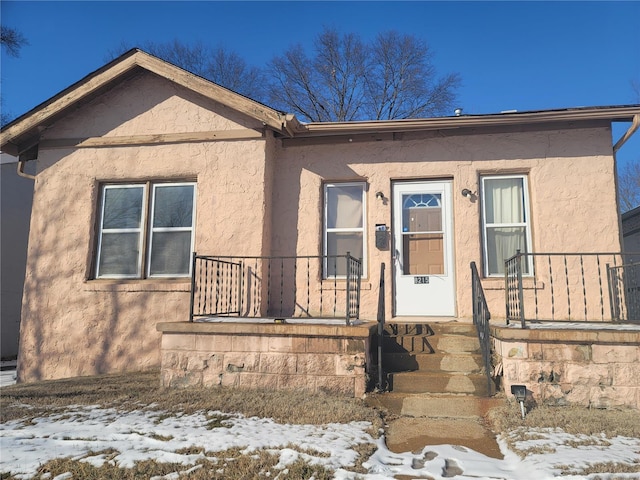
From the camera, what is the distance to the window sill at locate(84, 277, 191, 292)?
7.10 m

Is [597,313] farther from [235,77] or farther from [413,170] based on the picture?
[235,77]

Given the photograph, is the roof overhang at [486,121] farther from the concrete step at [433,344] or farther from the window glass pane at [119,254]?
the window glass pane at [119,254]

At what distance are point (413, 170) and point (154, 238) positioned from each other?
4.26 metres

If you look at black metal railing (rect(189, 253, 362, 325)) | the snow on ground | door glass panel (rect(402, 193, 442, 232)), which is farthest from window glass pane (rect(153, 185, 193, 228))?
the snow on ground

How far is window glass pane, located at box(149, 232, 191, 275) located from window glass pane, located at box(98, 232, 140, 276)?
1.02ft

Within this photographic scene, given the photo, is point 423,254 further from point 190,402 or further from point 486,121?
point 190,402

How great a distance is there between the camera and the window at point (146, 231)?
7.41 m

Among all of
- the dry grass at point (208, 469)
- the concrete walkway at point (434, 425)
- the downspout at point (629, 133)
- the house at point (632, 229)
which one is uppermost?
the downspout at point (629, 133)

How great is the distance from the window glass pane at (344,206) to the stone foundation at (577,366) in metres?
3.14

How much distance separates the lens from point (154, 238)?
7500mm

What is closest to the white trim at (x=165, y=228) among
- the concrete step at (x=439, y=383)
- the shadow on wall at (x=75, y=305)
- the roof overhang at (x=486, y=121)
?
the shadow on wall at (x=75, y=305)

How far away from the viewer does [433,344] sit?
5770 millimetres

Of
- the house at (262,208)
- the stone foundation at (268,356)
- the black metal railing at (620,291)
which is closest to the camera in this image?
the stone foundation at (268,356)

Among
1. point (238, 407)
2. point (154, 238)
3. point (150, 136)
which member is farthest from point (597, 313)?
point (150, 136)
